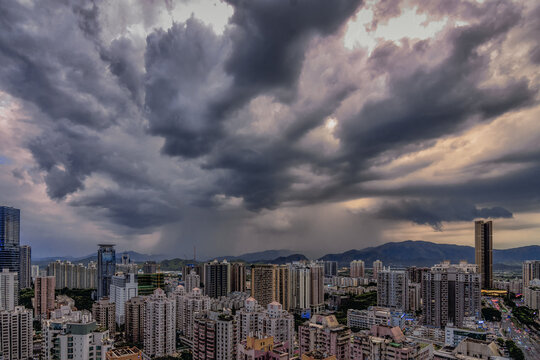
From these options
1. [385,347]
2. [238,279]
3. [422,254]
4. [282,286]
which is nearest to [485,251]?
[282,286]

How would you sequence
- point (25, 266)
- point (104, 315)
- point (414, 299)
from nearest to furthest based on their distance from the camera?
point (104, 315)
point (414, 299)
point (25, 266)

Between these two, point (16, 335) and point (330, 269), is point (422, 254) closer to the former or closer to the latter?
point (330, 269)

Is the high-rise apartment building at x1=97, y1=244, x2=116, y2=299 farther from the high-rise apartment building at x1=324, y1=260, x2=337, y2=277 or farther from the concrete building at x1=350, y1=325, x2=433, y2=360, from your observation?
the high-rise apartment building at x1=324, y1=260, x2=337, y2=277

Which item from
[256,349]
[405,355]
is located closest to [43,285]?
[256,349]

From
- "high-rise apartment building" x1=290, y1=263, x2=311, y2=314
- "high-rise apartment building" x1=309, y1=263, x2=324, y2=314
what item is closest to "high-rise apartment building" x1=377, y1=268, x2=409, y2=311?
"high-rise apartment building" x1=309, y1=263, x2=324, y2=314

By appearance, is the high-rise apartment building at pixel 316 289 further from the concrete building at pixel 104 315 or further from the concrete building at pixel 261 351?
the concrete building at pixel 261 351

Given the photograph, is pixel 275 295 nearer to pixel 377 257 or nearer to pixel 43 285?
pixel 43 285

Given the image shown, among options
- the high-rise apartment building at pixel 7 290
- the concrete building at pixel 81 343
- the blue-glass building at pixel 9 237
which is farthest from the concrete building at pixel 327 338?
the blue-glass building at pixel 9 237
